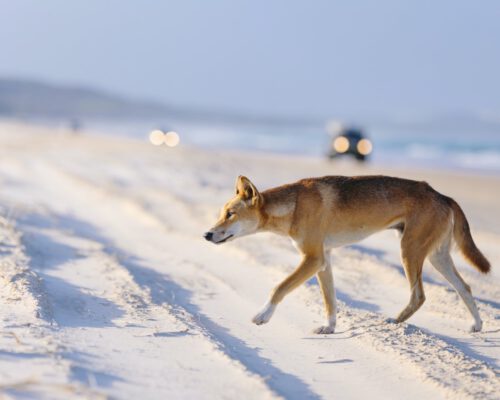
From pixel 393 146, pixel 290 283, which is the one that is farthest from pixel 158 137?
pixel 290 283

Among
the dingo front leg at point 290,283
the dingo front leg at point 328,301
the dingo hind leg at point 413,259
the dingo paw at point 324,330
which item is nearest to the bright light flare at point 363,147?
the dingo hind leg at point 413,259

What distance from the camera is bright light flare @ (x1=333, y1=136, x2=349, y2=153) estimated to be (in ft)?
116

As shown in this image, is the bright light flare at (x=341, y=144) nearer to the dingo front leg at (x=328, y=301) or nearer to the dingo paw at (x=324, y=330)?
the dingo front leg at (x=328, y=301)

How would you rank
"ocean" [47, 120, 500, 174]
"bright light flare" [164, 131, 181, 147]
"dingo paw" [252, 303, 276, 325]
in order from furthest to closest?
"bright light flare" [164, 131, 181, 147]
"ocean" [47, 120, 500, 174]
"dingo paw" [252, 303, 276, 325]

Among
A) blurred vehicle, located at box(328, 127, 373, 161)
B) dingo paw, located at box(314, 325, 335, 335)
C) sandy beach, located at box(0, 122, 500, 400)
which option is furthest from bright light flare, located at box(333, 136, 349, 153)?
dingo paw, located at box(314, 325, 335, 335)

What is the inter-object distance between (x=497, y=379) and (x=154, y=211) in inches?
362

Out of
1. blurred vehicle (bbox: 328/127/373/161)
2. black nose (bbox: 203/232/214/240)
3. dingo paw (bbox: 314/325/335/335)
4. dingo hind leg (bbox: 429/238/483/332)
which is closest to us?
dingo paw (bbox: 314/325/335/335)

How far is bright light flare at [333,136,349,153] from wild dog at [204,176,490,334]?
1116 inches

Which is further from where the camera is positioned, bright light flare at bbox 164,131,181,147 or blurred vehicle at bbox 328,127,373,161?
bright light flare at bbox 164,131,181,147

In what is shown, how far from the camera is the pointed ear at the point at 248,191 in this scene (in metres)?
6.86

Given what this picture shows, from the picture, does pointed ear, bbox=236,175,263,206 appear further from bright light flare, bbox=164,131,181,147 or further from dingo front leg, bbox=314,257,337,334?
bright light flare, bbox=164,131,181,147

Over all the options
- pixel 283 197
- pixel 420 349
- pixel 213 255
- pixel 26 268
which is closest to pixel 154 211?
pixel 213 255

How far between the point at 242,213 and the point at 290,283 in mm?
791

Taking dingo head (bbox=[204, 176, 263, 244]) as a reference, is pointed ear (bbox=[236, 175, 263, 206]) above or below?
above
